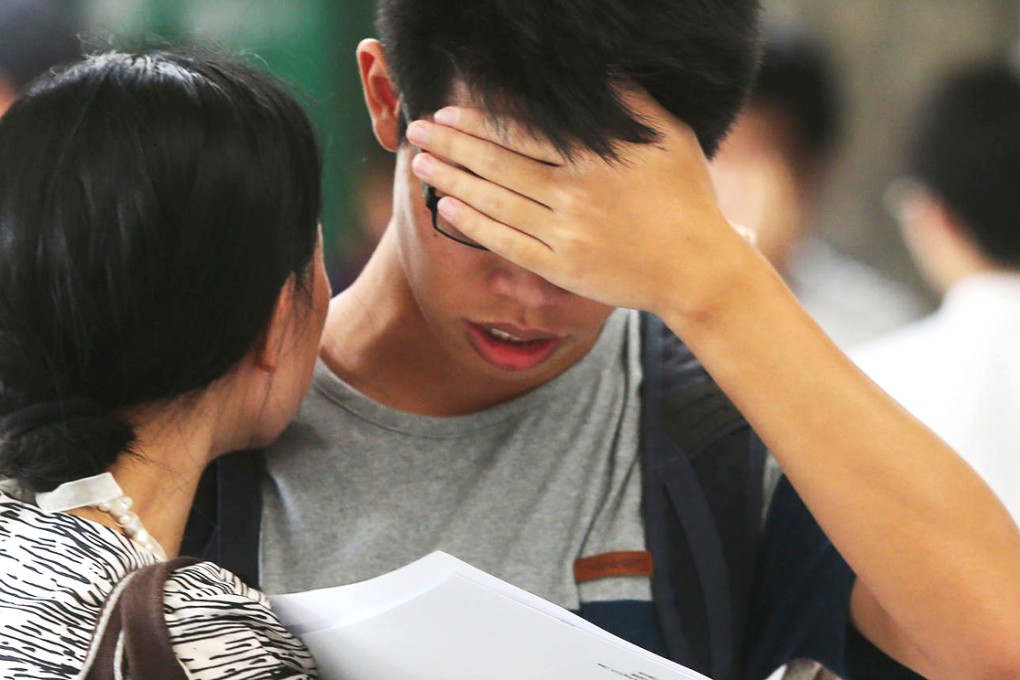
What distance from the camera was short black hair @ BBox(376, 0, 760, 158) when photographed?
1036mm

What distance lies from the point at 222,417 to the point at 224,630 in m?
0.24

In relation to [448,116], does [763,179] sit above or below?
below

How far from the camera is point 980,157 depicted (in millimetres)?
2293

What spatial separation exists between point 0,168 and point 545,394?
0.56 metres

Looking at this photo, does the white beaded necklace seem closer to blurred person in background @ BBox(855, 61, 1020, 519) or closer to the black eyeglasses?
the black eyeglasses

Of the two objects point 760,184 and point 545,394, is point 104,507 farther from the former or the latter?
point 760,184

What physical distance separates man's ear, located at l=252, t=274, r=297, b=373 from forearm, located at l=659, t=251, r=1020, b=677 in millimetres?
337

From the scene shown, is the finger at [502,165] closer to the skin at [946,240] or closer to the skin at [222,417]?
the skin at [222,417]

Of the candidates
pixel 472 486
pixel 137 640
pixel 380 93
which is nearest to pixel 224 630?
pixel 137 640

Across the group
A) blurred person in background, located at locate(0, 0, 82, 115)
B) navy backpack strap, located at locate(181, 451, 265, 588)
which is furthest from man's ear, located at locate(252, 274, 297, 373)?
blurred person in background, located at locate(0, 0, 82, 115)

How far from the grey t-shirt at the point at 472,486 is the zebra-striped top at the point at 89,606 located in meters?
0.20

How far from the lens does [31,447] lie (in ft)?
3.22

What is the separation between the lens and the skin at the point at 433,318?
46.8 inches

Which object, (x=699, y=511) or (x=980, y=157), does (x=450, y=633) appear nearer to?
(x=699, y=511)
